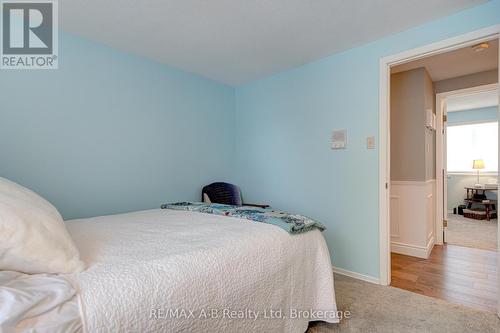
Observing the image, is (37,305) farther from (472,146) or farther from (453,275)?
(472,146)

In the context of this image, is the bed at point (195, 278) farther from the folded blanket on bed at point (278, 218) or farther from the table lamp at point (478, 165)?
the table lamp at point (478, 165)

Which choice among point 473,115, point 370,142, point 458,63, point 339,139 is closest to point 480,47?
point 458,63

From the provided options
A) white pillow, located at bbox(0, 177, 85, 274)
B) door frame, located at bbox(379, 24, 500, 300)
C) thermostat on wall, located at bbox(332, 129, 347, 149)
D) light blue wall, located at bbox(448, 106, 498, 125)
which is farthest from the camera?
light blue wall, located at bbox(448, 106, 498, 125)

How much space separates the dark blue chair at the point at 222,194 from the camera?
127 inches

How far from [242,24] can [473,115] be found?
6128mm

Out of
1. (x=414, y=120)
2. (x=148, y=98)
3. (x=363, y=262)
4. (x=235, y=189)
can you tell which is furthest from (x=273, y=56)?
(x=363, y=262)

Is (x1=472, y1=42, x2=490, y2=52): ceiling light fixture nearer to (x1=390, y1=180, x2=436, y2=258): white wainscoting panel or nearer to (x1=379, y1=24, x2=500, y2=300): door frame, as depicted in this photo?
(x1=379, y1=24, x2=500, y2=300): door frame

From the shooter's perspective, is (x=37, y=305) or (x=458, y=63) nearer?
(x=37, y=305)

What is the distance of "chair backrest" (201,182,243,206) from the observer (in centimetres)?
324

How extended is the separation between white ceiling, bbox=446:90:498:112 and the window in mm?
559

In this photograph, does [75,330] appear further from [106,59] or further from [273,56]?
[273,56]

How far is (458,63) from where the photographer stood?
2.98 metres

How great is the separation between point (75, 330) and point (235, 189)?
2.60m

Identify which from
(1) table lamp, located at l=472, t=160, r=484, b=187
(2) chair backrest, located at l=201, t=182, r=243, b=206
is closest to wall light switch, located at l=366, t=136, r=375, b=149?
(2) chair backrest, located at l=201, t=182, r=243, b=206
